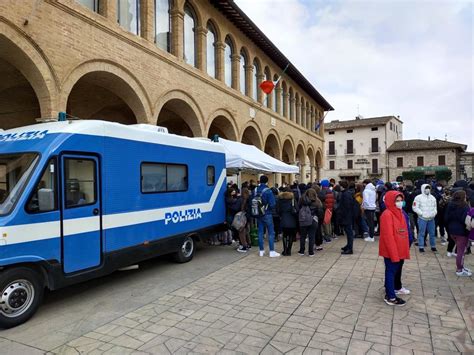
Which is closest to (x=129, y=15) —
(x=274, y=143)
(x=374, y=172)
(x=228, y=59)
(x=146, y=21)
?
(x=146, y=21)

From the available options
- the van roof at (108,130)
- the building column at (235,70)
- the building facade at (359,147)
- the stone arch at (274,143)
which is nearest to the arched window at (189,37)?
the building column at (235,70)

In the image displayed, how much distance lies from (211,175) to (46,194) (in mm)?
4558

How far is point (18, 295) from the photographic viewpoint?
14.5 feet

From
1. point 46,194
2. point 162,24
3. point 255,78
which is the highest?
point 255,78

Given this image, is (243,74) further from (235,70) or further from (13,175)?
(13,175)

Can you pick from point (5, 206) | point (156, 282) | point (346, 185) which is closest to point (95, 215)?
point (5, 206)

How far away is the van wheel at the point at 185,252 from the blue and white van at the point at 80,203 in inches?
10.5

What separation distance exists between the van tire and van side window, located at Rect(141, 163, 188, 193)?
1.24 m

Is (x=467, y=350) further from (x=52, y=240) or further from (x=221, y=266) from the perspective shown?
(x=52, y=240)

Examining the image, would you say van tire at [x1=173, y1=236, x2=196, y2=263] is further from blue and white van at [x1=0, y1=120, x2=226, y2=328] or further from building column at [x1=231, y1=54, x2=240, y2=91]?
building column at [x1=231, y1=54, x2=240, y2=91]

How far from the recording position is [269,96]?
20875 millimetres

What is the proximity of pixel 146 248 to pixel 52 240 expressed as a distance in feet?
6.33

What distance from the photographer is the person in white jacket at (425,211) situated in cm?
816

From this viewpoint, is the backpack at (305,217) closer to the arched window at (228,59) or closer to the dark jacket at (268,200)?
the dark jacket at (268,200)
